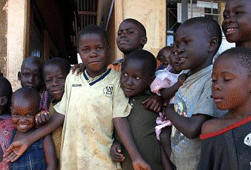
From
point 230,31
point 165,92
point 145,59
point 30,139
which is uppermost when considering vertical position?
point 230,31

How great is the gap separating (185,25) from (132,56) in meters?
0.46

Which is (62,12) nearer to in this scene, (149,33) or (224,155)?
(149,33)

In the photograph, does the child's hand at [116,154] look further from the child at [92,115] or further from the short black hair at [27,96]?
the short black hair at [27,96]

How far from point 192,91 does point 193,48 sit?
0.80 feet

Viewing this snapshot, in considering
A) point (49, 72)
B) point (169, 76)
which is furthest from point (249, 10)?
point (49, 72)

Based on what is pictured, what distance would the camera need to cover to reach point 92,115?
2.14m

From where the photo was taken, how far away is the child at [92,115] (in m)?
2.12

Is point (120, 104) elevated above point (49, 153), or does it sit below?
above

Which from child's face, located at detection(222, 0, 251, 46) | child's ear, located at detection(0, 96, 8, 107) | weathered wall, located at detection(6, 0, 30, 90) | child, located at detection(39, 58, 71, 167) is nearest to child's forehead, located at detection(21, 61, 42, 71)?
child, located at detection(39, 58, 71, 167)

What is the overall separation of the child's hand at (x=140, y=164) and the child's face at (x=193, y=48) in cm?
64

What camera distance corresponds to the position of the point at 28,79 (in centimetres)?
272

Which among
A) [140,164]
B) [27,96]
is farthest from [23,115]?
[140,164]

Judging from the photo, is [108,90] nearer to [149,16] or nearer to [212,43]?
[212,43]

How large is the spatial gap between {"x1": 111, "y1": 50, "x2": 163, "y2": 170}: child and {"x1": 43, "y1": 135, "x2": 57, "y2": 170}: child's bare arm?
0.46 m
